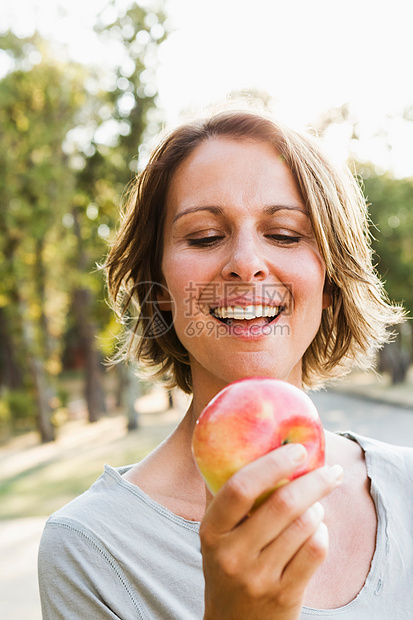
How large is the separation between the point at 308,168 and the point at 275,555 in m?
1.11

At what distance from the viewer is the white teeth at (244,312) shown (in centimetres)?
151

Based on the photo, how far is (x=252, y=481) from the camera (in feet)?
3.41

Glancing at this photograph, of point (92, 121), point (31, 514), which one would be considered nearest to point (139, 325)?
point (31, 514)

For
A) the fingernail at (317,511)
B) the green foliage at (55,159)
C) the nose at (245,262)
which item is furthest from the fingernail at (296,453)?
the green foliage at (55,159)

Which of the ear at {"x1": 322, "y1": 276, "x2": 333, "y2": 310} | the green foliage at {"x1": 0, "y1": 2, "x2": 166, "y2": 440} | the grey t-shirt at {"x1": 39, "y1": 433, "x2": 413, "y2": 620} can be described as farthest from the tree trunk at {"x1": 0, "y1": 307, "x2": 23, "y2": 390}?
the grey t-shirt at {"x1": 39, "y1": 433, "x2": 413, "y2": 620}

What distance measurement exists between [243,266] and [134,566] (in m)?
0.82

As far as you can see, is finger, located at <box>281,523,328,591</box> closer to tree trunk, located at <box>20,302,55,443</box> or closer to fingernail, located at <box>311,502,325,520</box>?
fingernail, located at <box>311,502,325,520</box>

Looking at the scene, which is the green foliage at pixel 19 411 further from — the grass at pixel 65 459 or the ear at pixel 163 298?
the ear at pixel 163 298

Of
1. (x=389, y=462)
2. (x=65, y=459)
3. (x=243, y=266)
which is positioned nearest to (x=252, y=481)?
(x=243, y=266)

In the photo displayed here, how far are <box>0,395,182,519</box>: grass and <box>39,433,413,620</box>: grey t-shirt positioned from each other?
340 inches

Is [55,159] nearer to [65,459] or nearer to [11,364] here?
[65,459]

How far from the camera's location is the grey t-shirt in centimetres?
143

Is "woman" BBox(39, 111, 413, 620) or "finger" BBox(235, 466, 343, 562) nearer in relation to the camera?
"finger" BBox(235, 466, 343, 562)

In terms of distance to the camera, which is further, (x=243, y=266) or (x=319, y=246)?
(x=319, y=246)
